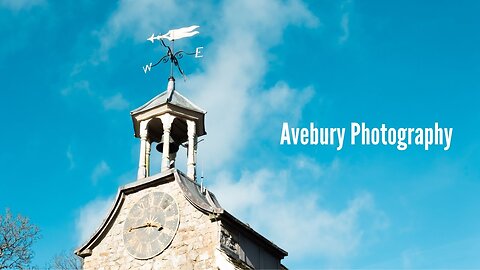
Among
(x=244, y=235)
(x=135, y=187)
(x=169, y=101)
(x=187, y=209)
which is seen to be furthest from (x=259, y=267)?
(x=169, y=101)

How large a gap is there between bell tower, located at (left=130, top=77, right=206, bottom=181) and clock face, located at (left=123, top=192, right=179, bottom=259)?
4.07 ft

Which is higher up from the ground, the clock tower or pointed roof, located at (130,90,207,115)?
pointed roof, located at (130,90,207,115)

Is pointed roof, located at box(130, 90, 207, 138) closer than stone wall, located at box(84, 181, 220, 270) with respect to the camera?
No

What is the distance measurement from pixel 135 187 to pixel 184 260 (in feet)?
9.36

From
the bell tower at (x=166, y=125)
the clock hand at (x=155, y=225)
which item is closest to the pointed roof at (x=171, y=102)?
the bell tower at (x=166, y=125)

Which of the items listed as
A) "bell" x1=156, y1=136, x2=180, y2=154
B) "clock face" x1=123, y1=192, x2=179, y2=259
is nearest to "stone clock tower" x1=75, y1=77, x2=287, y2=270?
"clock face" x1=123, y1=192, x2=179, y2=259

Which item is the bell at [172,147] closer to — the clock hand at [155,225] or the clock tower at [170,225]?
the clock tower at [170,225]

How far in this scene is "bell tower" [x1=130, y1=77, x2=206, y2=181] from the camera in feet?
74.3

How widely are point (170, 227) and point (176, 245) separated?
546mm

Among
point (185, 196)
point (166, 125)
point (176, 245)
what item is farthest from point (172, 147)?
point (176, 245)

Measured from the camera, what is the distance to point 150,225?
2083 centimetres

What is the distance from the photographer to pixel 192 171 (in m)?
22.5

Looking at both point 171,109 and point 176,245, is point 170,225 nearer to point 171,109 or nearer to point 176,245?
point 176,245

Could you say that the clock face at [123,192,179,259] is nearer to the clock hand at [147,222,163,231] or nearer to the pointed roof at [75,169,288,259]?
the clock hand at [147,222,163,231]
